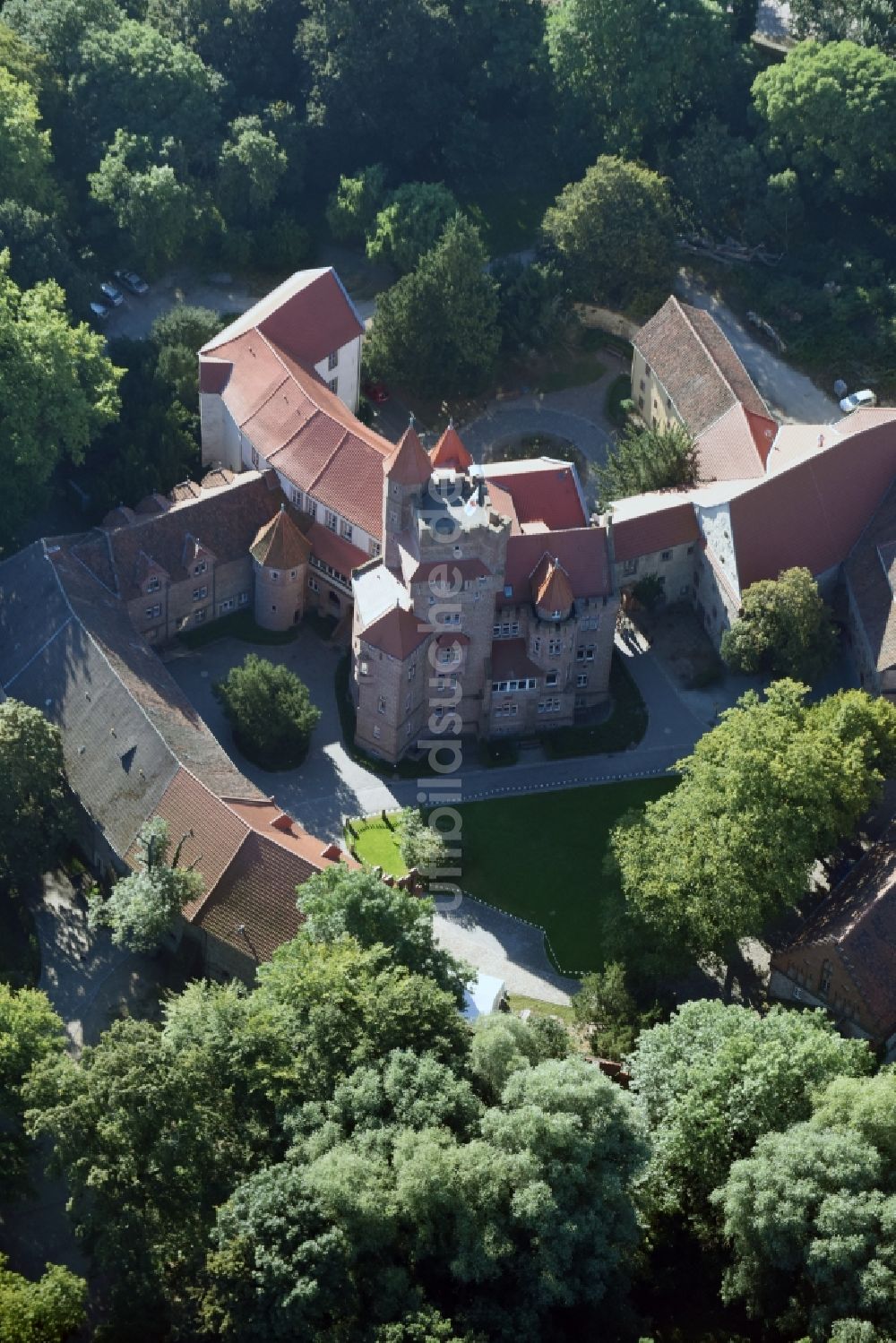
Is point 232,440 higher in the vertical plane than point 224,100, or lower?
lower

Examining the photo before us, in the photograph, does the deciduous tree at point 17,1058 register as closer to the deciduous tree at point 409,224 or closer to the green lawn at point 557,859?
the green lawn at point 557,859

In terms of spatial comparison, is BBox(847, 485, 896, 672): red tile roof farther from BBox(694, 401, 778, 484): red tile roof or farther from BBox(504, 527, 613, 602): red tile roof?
BBox(504, 527, 613, 602): red tile roof

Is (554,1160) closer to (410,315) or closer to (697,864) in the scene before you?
(697,864)

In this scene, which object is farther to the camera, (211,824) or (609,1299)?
(211,824)

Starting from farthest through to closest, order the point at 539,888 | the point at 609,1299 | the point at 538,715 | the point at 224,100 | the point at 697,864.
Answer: the point at 224,100, the point at 538,715, the point at 539,888, the point at 697,864, the point at 609,1299

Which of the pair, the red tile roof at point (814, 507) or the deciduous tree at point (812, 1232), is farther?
the red tile roof at point (814, 507)

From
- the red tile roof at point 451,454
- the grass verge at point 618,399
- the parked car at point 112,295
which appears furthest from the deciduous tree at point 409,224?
the red tile roof at point 451,454

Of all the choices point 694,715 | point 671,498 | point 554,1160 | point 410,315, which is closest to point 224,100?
point 410,315
